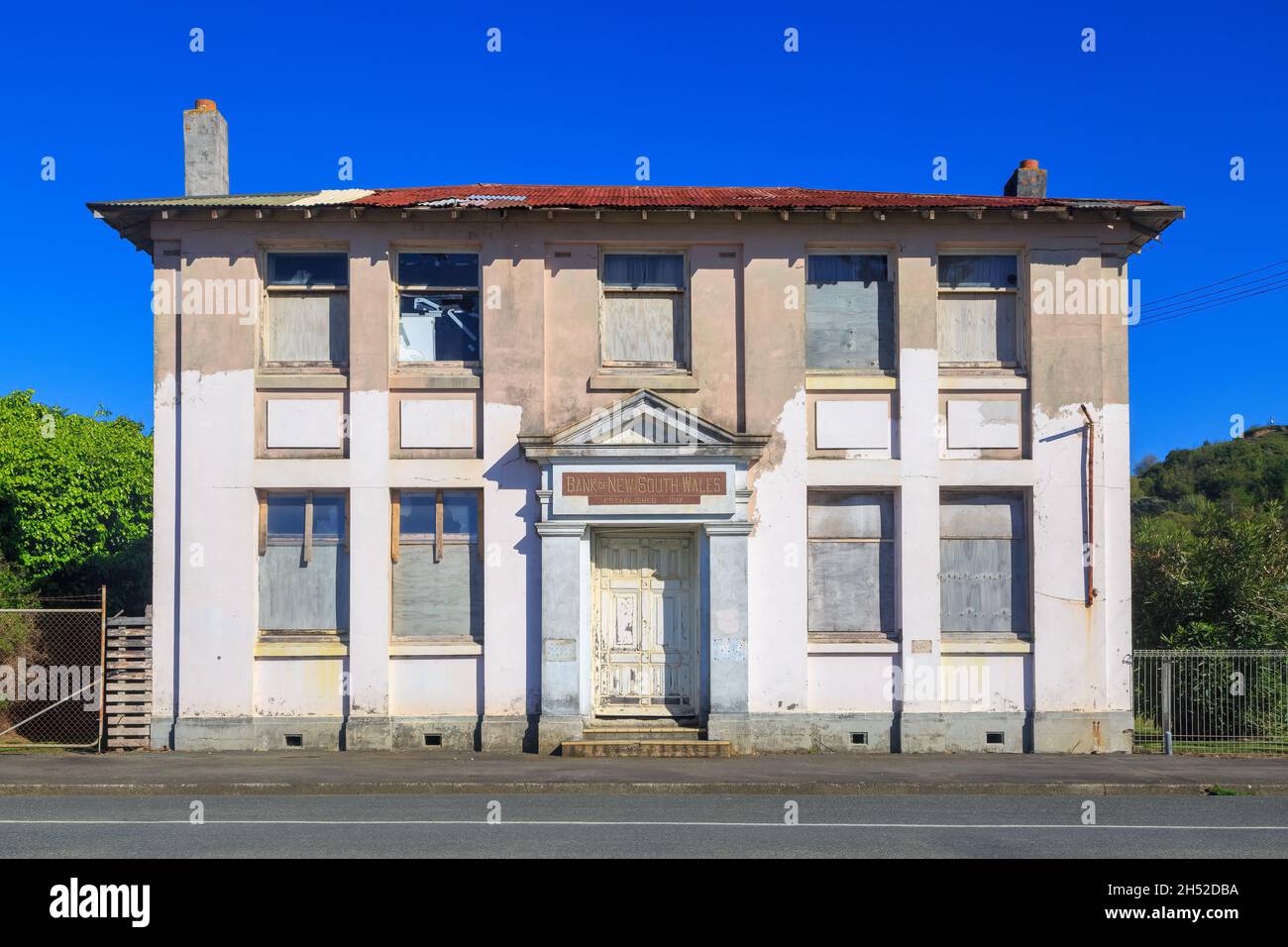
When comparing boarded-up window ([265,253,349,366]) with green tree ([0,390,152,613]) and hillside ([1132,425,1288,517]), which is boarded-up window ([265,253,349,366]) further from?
hillside ([1132,425,1288,517])

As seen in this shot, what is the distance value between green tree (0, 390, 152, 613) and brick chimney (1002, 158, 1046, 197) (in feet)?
67.4

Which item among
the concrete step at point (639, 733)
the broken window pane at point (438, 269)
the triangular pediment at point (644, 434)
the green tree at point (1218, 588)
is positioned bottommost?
the concrete step at point (639, 733)

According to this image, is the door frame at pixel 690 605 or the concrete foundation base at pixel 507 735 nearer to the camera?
the concrete foundation base at pixel 507 735

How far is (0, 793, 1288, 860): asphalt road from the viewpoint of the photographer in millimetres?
8945

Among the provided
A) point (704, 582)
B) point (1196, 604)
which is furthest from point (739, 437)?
point (1196, 604)

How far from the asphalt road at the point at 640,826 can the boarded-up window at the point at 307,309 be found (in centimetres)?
577

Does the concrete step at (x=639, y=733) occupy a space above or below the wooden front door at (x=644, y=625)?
below

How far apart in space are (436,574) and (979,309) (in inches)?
305

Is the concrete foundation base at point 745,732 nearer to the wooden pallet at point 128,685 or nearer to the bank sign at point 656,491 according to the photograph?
the wooden pallet at point 128,685

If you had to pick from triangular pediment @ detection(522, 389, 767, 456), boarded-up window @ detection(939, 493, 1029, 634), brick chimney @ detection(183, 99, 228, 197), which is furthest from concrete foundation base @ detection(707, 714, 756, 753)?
brick chimney @ detection(183, 99, 228, 197)

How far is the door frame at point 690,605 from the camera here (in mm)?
15078

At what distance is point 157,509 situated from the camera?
49.3ft

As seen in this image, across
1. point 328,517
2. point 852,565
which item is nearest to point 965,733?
point 852,565

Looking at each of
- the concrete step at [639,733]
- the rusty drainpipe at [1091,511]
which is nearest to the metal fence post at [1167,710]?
the rusty drainpipe at [1091,511]
